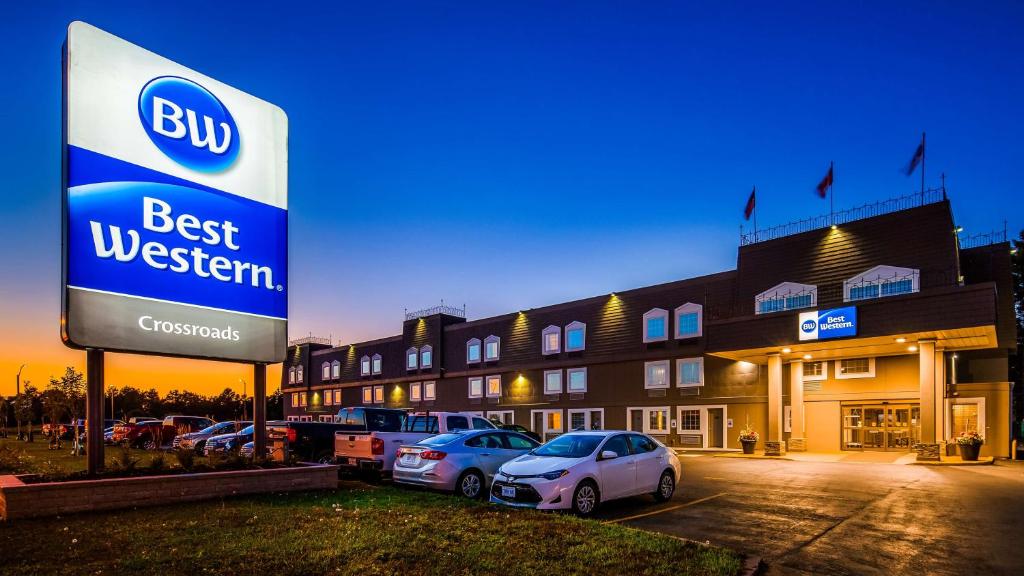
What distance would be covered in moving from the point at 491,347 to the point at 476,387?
134 inches

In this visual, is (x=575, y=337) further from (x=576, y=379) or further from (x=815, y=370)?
(x=815, y=370)

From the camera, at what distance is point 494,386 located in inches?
1873

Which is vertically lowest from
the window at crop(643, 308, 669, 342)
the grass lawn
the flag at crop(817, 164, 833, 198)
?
the grass lawn

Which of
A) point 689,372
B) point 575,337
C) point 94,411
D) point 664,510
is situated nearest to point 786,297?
point 689,372

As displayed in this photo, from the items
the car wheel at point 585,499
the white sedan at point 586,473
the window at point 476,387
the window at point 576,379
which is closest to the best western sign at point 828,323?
the white sedan at point 586,473

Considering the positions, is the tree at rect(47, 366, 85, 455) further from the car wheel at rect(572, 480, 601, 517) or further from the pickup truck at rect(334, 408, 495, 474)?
the car wheel at rect(572, 480, 601, 517)

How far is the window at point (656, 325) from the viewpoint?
36.7 metres

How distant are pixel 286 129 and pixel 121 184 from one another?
393 cm

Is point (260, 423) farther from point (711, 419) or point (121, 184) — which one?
point (711, 419)

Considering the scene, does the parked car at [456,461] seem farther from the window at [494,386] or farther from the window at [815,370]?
the window at [494,386]

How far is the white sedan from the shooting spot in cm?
1112

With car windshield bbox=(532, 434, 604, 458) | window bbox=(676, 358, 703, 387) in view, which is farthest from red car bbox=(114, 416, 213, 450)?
window bbox=(676, 358, 703, 387)

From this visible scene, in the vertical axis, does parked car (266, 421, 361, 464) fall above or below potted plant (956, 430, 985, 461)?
above

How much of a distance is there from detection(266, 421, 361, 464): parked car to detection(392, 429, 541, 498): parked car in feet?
17.5
